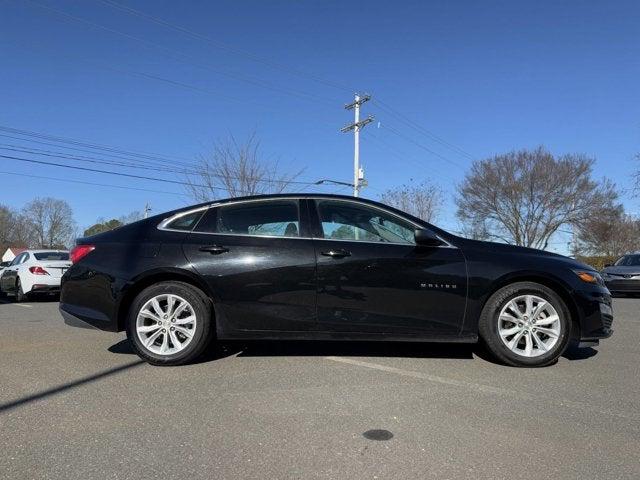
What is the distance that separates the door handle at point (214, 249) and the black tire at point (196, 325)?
1.17 feet

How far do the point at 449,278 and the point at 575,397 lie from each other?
4.54 ft

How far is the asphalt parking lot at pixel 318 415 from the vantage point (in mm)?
2939

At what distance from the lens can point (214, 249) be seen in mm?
5039

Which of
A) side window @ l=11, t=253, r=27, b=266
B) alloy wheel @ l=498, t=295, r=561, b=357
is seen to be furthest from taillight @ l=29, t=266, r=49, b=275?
alloy wheel @ l=498, t=295, r=561, b=357

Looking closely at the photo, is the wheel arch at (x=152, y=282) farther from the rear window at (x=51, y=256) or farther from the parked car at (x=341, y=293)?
the rear window at (x=51, y=256)

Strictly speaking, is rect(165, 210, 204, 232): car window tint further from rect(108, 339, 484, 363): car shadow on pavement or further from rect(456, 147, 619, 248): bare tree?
rect(456, 147, 619, 248): bare tree

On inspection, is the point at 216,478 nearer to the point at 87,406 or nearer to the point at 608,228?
the point at 87,406

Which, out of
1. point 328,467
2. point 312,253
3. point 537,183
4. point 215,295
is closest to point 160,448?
point 328,467

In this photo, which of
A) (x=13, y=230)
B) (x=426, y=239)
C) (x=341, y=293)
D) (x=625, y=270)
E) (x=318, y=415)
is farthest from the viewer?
(x=13, y=230)

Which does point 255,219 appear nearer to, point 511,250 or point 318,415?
point 318,415

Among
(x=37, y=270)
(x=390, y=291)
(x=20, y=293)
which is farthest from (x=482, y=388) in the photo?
(x=20, y=293)

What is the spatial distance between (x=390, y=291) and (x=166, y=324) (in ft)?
6.68

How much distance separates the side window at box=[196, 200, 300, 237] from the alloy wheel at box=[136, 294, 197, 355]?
2.40 feet

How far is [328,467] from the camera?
9.50 feet
